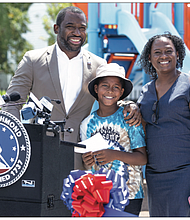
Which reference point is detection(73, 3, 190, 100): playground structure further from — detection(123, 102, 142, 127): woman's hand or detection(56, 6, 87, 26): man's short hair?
detection(123, 102, 142, 127): woman's hand

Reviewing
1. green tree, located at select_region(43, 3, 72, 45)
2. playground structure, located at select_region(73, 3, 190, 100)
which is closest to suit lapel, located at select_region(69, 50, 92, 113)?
playground structure, located at select_region(73, 3, 190, 100)

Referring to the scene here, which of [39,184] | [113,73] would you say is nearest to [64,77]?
[113,73]

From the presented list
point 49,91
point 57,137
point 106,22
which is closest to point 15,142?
point 57,137

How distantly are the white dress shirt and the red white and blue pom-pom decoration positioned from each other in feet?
4.50

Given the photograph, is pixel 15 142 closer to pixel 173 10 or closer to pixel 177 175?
pixel 177 175

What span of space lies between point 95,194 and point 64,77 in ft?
5.43

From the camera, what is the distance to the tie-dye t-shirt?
7.79 ft

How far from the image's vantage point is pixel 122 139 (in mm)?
2443

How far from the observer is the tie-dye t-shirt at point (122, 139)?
2375 millimetres

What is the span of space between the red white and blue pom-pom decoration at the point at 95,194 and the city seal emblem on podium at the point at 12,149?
0.81ft

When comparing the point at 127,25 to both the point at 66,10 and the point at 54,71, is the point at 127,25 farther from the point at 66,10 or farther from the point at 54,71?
the point at 54,71

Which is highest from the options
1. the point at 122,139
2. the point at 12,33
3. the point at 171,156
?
the point at 12,33

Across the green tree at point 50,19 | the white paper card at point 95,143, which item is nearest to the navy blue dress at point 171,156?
the white paper card at point 95,143

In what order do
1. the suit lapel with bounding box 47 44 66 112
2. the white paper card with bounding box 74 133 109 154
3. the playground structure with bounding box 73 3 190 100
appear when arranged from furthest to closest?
the playground structure with bounding box 73 3 190 100
the suit lapel with bounding box 47 44 66 112
the white paper card with bounding box 74 133 109 154
